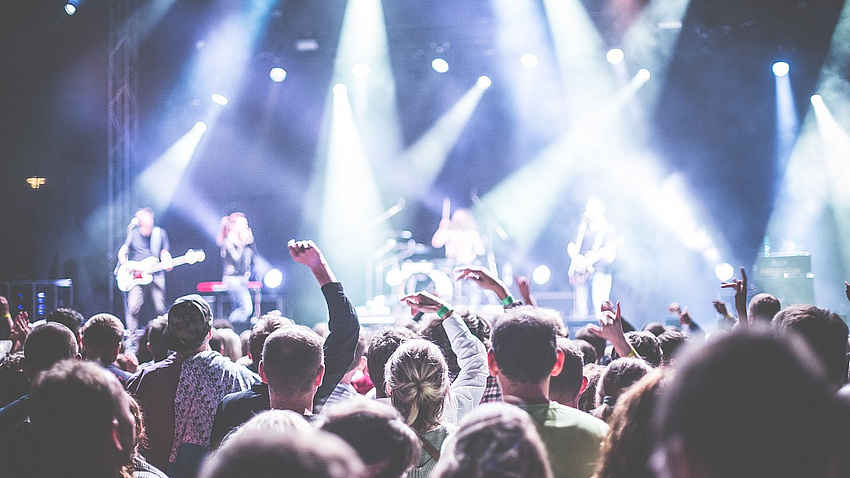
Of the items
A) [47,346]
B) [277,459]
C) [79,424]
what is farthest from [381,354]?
[277,459]

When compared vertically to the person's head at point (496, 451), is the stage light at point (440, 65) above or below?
above

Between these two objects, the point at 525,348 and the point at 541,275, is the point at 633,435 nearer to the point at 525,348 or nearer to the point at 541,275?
the point at 525,348

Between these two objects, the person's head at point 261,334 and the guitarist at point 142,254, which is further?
the guitarist at point 142,254

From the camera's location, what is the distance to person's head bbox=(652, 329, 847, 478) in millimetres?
867

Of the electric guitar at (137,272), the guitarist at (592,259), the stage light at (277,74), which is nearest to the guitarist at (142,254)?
the electric guitar at (137,272)

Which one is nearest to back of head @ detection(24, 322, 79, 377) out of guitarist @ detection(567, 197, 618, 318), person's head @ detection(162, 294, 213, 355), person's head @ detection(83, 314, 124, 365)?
person's head @ detection(162, 294, 213, 355)

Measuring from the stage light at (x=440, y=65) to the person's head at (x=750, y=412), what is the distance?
1192 centimetres

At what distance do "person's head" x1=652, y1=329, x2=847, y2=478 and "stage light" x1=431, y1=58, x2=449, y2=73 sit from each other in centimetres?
1192

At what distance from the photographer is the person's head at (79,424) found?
1.51m

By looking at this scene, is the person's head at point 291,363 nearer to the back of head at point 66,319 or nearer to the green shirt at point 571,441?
the green shirt at point 571,441

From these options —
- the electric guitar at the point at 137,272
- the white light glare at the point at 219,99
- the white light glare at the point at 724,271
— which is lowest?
the white light glare at the point at 724,271

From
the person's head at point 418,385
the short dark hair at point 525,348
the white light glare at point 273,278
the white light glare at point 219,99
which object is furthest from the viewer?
the white light glare at point 273,278

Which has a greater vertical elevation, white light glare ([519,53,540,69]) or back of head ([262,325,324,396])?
white light glare ([519,53,540,69])

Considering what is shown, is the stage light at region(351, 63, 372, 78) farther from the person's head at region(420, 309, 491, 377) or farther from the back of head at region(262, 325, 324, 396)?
the back of head at region(262, 325, 324, 396)
